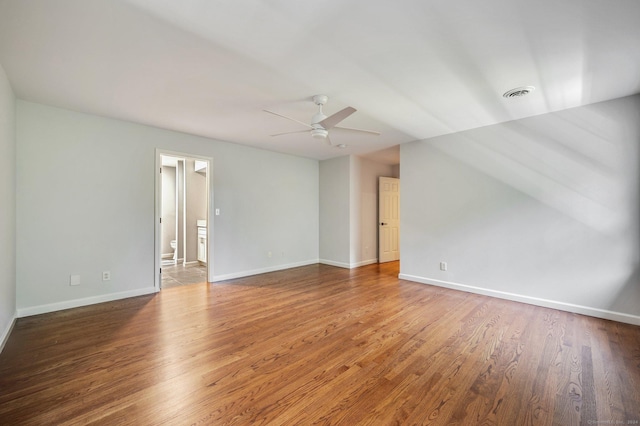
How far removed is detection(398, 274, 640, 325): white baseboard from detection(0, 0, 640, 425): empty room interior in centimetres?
2

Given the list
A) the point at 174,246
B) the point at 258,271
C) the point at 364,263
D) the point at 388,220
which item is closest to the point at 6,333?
the point at 258,271

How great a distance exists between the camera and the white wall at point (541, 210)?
3057 millimetres

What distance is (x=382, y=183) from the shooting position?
666 centimetres

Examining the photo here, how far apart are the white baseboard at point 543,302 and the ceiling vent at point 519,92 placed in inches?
103

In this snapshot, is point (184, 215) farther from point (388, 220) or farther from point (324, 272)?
point (388, 220)

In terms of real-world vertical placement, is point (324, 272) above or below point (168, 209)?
below

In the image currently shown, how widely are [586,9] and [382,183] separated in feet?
16.3

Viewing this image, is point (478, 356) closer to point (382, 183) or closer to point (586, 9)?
point (586, 9)

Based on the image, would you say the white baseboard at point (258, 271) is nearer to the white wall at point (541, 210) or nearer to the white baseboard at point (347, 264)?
the white baseboard at point (347, 264)

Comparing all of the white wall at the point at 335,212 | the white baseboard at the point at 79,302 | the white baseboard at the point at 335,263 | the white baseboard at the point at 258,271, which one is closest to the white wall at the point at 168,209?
the white baseboard at the point at 258,271

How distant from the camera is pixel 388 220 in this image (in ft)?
22.3

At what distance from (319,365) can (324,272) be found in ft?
11.2

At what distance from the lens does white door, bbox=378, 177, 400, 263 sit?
6.62m

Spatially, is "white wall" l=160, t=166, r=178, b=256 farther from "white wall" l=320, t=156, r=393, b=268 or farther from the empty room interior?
"white wall" l=320, t=156, r=393, b=268
